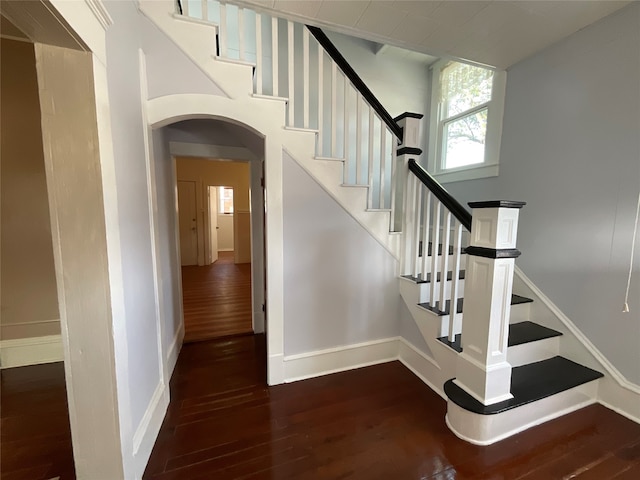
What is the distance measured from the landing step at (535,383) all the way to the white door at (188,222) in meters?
6.37

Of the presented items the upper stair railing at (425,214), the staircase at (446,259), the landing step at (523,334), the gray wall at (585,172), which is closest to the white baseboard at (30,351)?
the staircase at (446,259)

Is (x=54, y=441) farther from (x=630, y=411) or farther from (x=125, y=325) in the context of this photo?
(x=630, y=411)

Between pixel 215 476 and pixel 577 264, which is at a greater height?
pixel 577 264

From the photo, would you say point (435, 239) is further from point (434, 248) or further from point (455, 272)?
point (455, 272)

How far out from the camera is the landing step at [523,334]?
73.2 inches

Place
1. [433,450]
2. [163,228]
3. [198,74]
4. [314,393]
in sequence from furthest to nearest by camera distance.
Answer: [163,228] < [314,393] < [198,74] < [433,450]

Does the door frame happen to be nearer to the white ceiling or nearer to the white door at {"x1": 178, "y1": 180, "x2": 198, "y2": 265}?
the white ceiling

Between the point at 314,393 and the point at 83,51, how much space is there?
2.21 m

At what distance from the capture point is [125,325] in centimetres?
119

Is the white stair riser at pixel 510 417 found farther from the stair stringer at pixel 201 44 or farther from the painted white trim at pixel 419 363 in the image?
the stair stringer at pixel 201 44

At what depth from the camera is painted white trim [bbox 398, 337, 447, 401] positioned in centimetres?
201

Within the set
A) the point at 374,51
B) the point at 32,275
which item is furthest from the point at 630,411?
the point at 32,275

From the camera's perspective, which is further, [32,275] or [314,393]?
[32,275]

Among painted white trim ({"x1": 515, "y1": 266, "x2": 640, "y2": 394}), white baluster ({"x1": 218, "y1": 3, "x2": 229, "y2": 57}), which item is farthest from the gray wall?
white baluster ({"x1": 218, "y1": 3, "x2": 229, "y2": 57})
